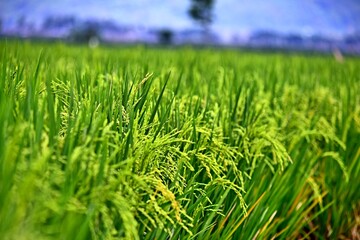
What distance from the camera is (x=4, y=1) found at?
8781 cm

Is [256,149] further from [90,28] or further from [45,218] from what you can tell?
[90,28]

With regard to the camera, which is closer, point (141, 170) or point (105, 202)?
point (105, 202)

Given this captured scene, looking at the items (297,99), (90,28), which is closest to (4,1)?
(90,28)

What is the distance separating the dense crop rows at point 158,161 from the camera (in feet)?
2.52

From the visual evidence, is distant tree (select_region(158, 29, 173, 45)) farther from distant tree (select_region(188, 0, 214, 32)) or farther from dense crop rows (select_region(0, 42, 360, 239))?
dense crop rows (select_region(0, 42, 360, 239))

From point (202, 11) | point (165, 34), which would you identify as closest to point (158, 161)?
point (202, 11)

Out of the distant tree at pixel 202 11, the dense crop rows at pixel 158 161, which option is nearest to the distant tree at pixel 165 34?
the distant tree at pixel 202 11

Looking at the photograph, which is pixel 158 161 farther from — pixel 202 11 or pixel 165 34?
pixel 165 34

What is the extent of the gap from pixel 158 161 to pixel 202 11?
1427 inches

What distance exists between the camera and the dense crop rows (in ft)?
2.52

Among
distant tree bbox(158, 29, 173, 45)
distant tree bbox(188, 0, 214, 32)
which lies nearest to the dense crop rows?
distant tree bbox(188, 0, 214, 32)

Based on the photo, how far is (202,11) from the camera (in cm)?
3641

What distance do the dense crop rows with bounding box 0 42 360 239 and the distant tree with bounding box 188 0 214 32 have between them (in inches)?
1350

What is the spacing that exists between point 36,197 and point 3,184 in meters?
0.06
